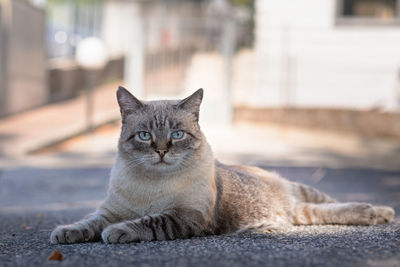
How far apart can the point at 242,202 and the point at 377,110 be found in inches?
327

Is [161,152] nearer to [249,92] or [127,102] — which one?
[127,102]

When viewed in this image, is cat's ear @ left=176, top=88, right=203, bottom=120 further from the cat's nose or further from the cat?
the cat's nose

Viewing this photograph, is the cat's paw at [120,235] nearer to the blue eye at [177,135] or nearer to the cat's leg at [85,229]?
the cat's leg at [85,229]

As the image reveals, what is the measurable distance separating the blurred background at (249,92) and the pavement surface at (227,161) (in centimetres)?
4

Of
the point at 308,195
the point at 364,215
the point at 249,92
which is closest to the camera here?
the point at 364,215

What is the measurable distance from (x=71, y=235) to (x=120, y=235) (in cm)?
36

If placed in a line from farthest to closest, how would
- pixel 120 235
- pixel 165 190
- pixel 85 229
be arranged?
pixel 165 190, pixel 85 229, pixel 120 235

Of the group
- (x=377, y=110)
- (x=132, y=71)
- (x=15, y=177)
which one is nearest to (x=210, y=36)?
(x=132, y=71)

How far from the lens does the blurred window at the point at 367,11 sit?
12625mm

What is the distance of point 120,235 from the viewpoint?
385 cm

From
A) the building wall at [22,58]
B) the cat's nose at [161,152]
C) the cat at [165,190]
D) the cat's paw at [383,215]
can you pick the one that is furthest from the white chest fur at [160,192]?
the building wall at [22,58]

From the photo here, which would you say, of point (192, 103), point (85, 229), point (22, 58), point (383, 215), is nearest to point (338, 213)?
point (383, 215)

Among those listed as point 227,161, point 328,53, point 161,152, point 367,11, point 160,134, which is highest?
point 367,11

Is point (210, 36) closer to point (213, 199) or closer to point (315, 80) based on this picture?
point (315, 80)
